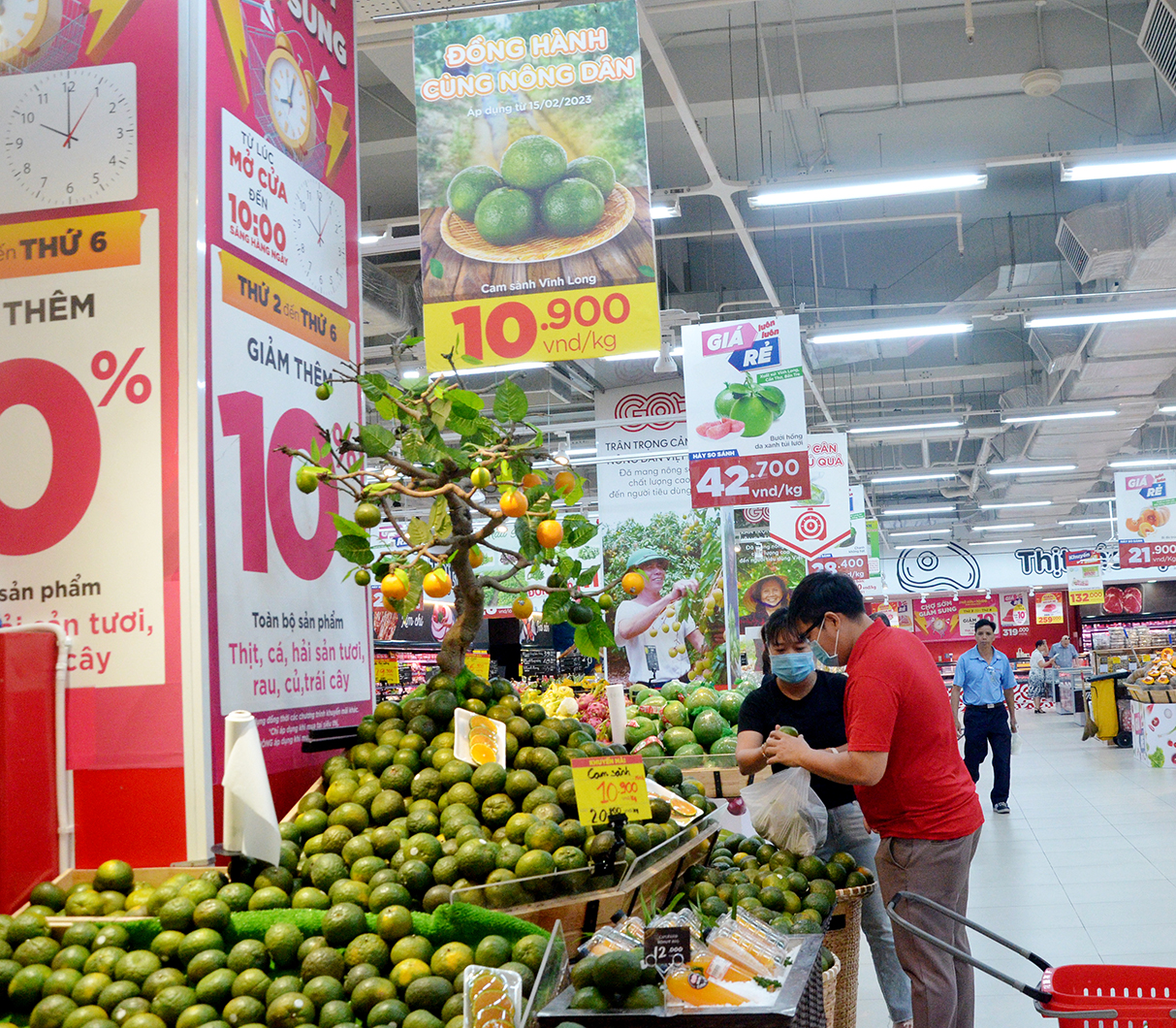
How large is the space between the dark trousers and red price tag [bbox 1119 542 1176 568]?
402 inches

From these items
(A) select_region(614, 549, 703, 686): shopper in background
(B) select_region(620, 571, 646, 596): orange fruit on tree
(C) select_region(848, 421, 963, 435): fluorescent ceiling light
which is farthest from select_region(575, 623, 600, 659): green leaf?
(C) select_region(848, 421, 963, 435): fluorescent ceiling light

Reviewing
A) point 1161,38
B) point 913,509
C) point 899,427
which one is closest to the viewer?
point 1161,38

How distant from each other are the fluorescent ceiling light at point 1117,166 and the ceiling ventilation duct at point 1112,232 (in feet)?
9.82

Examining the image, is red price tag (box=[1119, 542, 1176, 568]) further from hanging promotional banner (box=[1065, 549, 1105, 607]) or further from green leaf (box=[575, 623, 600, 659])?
green leaf (box=[575, 623, 600, 659])

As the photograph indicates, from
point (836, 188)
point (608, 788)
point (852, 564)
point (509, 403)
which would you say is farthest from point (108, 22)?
point (852, 564)

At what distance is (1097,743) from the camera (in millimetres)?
18234

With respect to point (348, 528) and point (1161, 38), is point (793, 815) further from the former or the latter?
point (1161, 38)

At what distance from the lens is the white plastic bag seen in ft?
11.8

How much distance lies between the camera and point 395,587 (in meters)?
2.94

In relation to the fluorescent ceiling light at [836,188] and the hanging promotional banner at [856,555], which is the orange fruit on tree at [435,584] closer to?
the fluorescent ceiling light at [836,188]

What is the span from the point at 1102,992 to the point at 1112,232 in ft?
30.9

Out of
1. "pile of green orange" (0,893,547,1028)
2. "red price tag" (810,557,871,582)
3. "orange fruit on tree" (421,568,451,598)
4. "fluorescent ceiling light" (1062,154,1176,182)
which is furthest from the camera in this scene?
"red price tag" (810,557,871,582)

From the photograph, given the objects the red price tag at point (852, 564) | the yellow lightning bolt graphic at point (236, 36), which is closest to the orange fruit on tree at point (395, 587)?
the yellow lightning bolt graphic at point (236, 36)

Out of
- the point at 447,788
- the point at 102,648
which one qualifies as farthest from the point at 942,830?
the point at 102,648
